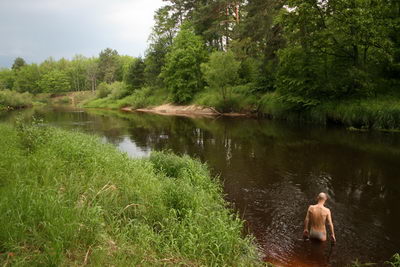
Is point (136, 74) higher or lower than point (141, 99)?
higher

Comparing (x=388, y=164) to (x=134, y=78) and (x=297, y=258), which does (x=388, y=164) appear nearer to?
(x=297, y=258)

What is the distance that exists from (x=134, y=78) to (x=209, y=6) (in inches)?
1020

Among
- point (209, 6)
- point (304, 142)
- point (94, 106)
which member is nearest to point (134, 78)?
point (94, 106)

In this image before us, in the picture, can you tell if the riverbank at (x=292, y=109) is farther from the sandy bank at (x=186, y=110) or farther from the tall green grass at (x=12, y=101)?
the tall green grass at (x=12, y=101)

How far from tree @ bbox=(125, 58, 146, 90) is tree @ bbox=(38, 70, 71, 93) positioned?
4699 cm

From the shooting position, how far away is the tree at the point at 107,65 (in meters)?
104

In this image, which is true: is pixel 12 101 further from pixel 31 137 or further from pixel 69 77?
pixel 31 137

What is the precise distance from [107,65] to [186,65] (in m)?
62.9

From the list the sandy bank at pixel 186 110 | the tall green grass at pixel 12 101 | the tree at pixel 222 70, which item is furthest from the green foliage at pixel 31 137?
the tall green grass at pixel 12 101

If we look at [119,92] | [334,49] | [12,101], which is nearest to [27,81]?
[12,101]

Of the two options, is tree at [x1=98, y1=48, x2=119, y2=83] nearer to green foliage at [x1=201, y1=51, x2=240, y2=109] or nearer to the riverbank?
the riverbank

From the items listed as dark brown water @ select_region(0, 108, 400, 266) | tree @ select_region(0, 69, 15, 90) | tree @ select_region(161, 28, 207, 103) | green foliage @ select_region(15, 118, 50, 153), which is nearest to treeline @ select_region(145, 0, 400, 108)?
dark brown water @ select_region(0, 108, 400, 266)

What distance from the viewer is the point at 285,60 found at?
1201 inches

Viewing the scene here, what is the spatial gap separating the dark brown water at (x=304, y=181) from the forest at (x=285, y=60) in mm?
4542
